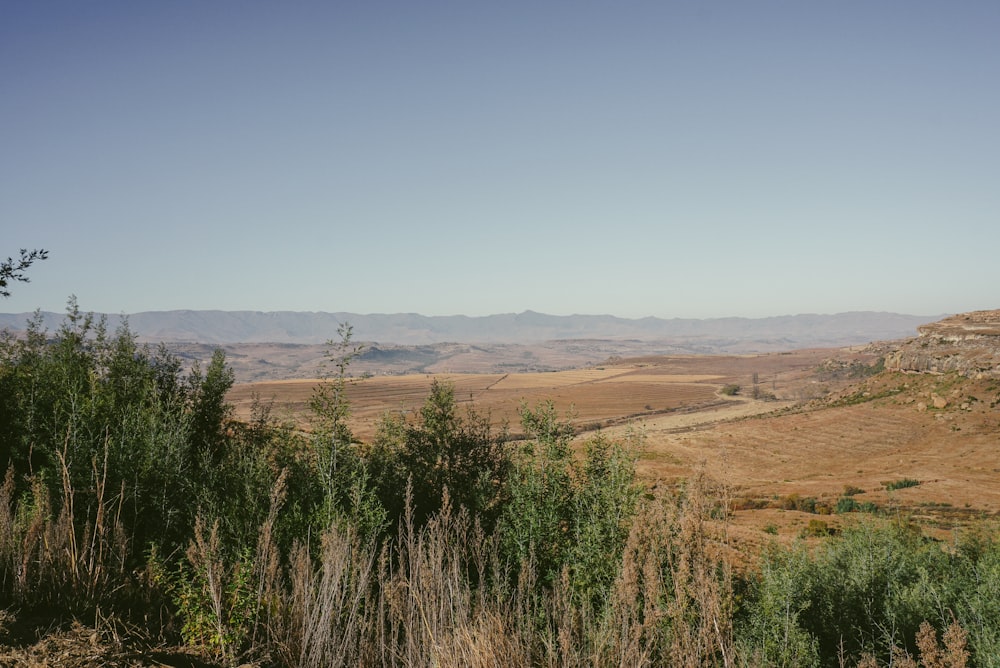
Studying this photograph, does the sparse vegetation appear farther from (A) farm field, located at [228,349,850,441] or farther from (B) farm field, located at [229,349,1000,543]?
(A) farm field, located at [228,349,850,441]

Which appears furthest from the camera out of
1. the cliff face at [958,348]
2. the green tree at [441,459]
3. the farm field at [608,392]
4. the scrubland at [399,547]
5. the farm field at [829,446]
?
the farm field at [608,392]

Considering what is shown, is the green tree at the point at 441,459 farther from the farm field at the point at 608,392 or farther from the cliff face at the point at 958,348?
the cliff face at the point at 958,348

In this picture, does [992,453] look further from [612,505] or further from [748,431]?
[612,505]

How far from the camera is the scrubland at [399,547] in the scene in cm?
559

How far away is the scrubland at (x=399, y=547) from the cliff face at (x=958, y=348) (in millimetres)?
40586

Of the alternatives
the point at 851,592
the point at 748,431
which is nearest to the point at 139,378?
the point at 851,592

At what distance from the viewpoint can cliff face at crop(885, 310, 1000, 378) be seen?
60812 millimetres

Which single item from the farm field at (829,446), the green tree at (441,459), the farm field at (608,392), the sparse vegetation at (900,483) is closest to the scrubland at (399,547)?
the green tree at (441,459)

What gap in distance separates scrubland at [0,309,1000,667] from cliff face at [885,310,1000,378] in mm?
40586

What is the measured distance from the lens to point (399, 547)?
27.6 feet

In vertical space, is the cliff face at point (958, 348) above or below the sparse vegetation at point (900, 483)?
above

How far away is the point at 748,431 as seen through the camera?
64438 millimetres

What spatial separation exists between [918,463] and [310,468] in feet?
179

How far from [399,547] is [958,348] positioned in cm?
8231
